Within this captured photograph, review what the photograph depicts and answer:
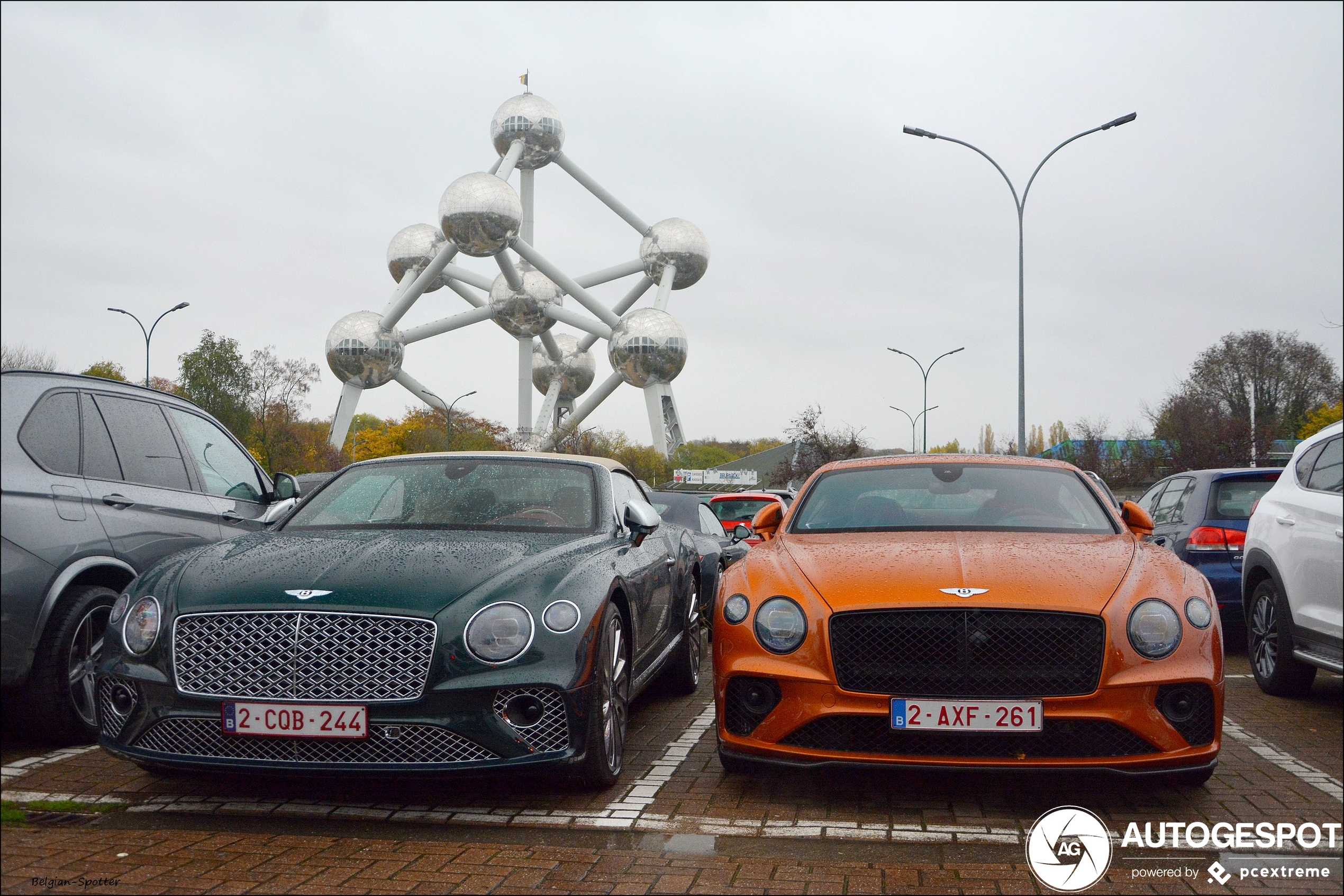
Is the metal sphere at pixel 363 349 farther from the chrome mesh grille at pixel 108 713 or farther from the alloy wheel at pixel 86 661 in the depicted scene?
the chrome mesh grille at pixel 108 713

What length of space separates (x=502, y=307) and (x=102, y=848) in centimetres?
4469

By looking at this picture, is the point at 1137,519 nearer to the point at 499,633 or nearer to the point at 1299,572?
the point at 1299,572

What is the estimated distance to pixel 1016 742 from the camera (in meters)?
4.37

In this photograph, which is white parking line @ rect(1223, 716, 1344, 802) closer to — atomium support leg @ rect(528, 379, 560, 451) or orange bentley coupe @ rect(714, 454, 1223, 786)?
orange bentley coupe @ rect(714, 454, 1223, 786)

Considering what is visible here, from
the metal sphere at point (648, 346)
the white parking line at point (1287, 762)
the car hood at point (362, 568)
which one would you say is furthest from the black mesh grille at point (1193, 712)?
the metal sphere at point (648, 346)

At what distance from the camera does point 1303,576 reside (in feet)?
20.9

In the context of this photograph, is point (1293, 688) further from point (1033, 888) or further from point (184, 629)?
point (184, 629)

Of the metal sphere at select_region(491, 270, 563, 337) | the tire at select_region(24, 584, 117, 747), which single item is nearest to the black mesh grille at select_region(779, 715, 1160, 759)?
the tire at select_region(24, 584, 117, 747)

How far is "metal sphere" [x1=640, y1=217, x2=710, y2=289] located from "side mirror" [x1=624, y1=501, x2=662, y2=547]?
4437 centimetres

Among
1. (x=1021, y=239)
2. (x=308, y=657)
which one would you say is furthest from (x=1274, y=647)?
(x=1021, y=239)

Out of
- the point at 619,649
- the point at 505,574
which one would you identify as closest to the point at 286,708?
the point at 505,574

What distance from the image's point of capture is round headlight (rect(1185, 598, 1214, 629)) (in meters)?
4.57

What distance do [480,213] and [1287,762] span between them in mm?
37497

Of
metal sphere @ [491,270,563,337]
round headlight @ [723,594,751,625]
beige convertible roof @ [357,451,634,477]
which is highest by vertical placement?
metal sphere @ [491,270,563,337]
